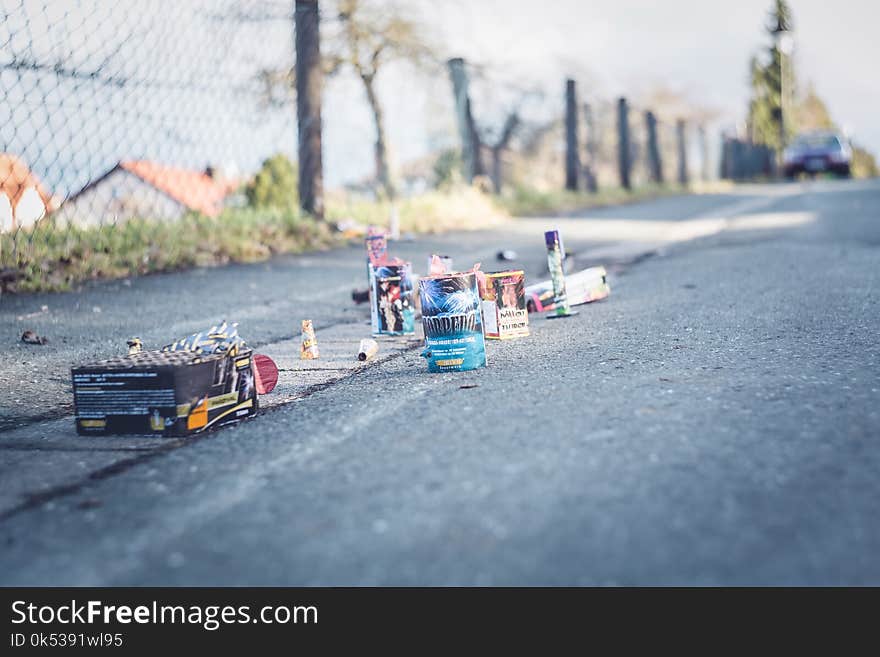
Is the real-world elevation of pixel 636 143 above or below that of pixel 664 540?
above

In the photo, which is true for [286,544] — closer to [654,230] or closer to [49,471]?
[49,471]

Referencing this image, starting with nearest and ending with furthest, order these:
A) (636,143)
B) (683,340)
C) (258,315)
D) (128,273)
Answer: (683,340) → (258,315) → (128,273) → (636,143)

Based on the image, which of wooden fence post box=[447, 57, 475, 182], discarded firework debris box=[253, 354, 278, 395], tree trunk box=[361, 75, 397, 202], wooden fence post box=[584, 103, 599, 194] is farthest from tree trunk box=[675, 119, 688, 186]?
discarded firework debris box=[253, 354, 278, 395]

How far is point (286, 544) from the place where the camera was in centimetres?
182

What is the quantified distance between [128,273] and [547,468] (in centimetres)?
447

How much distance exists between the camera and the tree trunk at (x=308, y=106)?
8.55 meters

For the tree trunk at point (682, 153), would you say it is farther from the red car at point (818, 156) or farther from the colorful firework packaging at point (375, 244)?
the colorful firework packaging at point (375, 244)

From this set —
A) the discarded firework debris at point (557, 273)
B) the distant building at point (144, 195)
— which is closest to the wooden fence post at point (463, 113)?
the distant building at point (144, 195)

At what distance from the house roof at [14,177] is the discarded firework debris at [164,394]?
2.91 meters

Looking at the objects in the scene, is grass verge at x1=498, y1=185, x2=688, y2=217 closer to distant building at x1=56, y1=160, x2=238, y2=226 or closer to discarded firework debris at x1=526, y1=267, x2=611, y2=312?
distant building at x1=56, y1=160, x2=238, y2=226

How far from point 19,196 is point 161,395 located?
3.25 metres

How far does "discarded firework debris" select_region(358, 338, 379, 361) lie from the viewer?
156 inches

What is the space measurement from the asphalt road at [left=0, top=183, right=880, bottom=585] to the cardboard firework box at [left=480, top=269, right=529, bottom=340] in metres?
0.12
